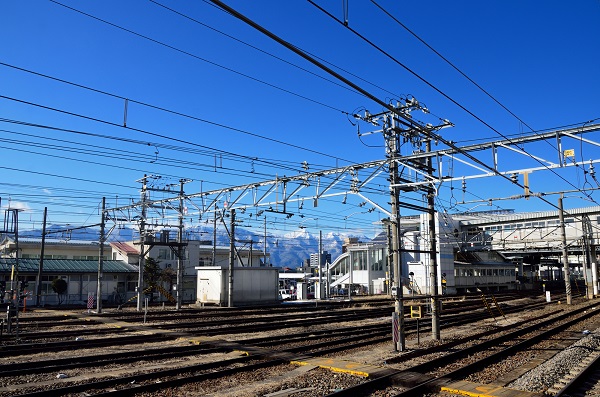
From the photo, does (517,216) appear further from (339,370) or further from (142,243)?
(339,370)

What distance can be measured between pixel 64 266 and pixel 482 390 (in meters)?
41.0

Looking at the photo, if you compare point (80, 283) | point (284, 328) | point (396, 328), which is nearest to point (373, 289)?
point (80, 283)

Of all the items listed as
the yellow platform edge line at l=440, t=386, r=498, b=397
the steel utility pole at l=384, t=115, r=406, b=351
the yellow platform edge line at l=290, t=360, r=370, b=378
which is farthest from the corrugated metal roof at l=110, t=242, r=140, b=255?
the yellow platform edge line at l=440, t=386, r=498, b=397

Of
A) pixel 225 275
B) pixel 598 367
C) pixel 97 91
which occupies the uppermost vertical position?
pixel 97 91

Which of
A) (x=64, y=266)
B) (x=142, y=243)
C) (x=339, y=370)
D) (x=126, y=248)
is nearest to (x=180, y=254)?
(x=142, y=243)

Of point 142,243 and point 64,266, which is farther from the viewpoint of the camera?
point 64,266

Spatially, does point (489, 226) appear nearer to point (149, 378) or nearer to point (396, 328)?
point (396, 328)

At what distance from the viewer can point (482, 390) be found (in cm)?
980

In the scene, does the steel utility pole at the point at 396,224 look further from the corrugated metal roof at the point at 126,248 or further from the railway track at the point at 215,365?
the corrugated metal roof at the point at 126,248

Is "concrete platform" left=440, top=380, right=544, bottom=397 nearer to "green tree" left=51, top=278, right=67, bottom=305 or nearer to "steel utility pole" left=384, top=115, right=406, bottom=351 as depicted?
"steel utility pole" left=384, top=115, right=406, bottom=351

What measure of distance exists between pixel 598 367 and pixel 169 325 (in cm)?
1685

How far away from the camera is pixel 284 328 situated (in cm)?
2186

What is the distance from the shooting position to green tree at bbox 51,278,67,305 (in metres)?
39.1

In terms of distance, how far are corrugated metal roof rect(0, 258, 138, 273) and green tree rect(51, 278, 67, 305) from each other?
142cm
